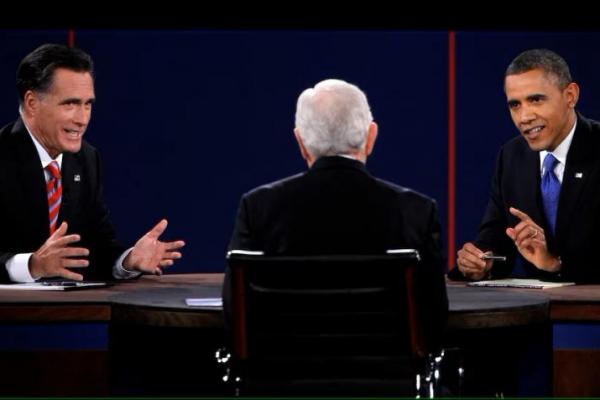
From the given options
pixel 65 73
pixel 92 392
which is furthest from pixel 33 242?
pixel 92 392

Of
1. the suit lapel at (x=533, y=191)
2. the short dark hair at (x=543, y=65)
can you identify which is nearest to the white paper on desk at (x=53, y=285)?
the suit lapel at (x=533, y=191)

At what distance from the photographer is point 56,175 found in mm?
3736

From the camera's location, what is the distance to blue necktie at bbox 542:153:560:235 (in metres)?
3.71

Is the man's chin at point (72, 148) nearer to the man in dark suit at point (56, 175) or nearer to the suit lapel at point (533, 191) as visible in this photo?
the man in dark suit at point (56, 175)

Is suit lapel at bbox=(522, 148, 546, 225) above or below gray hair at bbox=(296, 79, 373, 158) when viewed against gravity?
below

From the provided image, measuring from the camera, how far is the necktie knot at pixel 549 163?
374cm

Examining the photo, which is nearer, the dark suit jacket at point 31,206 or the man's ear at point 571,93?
the dark suit jacket at point 31,206

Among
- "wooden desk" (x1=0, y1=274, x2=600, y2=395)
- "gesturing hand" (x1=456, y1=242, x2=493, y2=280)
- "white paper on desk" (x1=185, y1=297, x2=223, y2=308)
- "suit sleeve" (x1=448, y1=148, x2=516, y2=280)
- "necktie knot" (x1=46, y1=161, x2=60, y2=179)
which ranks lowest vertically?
"wooden desk" (x1=0, y1=274, x2=600, y2=395)

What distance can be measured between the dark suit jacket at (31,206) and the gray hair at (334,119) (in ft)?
4.72

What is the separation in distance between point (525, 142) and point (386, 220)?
1700mm

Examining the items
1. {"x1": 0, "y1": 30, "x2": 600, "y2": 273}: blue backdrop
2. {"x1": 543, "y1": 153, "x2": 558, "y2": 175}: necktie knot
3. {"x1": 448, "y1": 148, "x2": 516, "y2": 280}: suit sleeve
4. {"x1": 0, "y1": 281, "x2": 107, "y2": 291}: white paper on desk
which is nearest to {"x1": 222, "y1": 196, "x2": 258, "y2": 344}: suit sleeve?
{"x1": 0, "y1": 281, "x2": 107, "y2": 291}: white paper on desk

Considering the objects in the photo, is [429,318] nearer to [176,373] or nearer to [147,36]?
[176,373]

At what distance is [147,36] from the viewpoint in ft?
14.7

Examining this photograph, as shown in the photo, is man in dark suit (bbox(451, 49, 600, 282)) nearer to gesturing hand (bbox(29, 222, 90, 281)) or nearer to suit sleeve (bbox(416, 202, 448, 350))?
suit sleeve (bbox(416, 202, 448, 350))
